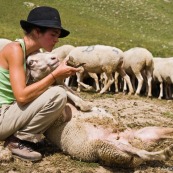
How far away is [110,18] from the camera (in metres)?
46.4

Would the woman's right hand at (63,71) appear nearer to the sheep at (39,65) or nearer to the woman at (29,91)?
the woman at (29,91)

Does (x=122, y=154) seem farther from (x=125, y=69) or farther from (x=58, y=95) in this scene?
(x=125, y=69)

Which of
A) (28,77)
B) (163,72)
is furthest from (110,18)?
(28,77)

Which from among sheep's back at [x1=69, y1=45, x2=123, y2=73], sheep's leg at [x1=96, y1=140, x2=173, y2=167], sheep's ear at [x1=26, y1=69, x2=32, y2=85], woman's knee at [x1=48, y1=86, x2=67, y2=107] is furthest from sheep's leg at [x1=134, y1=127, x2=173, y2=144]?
sheep's back at [x1=69, y1=45, x2=123, y2=73]

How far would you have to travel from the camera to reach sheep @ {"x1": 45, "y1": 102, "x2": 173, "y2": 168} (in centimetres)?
525

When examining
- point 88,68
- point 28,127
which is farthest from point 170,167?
point 88,68

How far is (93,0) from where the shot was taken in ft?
165

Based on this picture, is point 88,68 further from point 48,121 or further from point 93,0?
point 93,0

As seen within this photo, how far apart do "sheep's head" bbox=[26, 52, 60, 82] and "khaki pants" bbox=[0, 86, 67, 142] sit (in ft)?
1.37

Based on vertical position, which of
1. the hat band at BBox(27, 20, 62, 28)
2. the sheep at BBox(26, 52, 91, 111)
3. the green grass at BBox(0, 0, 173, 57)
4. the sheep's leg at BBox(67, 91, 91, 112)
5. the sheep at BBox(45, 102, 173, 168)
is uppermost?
the hat band at BBox(27, 20, 62, 28)

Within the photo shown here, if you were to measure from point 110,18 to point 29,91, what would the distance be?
1662 inches

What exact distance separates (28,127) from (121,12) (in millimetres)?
43338

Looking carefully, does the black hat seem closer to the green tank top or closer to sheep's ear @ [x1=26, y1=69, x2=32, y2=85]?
the green tank top

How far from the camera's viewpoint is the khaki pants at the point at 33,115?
5.23 meters
